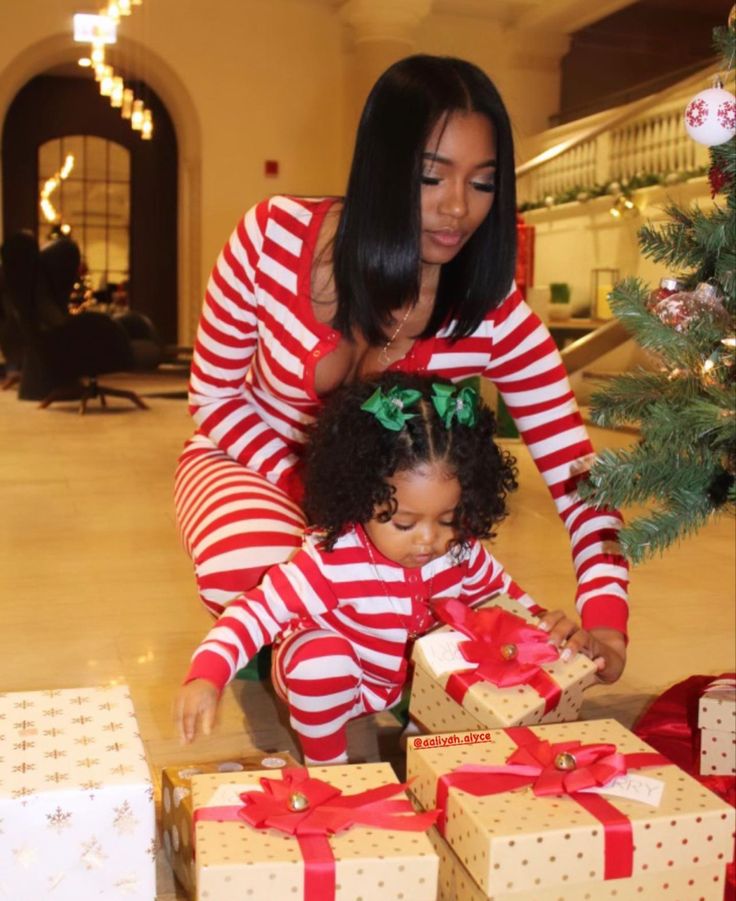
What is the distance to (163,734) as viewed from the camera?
1849 mm

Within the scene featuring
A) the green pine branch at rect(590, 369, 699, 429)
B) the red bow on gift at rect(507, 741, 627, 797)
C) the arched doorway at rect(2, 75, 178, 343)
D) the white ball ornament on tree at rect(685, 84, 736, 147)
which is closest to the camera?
the red bow on gift at rect(507, 741, 627, 797)

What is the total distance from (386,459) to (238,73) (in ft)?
33.5

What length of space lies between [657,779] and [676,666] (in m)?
1.11

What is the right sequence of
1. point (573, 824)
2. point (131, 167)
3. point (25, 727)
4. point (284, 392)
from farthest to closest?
point (131, 167), point (284, 392), point (25, 727), point (573, 824)

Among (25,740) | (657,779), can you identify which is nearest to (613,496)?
(657,779)

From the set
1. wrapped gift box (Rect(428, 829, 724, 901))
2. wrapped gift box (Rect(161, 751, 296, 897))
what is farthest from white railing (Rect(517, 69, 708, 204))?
wrapped gift box (Rect(428, 829, 724, 901))

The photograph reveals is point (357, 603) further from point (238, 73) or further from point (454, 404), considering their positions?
point (238, 73)

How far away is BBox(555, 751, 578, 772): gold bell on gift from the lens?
1.16 m

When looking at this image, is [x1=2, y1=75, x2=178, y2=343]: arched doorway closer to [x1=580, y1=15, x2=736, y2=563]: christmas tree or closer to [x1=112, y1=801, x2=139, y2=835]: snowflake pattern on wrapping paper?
[x1=580, y1=15, x2=736, y2=563]: christmas tree

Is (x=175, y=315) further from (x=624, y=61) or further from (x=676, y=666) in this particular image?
(x=676, y=666)

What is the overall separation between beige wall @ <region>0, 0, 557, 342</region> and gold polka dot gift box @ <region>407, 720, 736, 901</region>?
10172 mm

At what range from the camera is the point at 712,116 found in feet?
4.54

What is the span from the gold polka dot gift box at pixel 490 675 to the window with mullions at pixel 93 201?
428 inches

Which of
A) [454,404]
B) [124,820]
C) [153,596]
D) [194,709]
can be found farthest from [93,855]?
[153,596]
